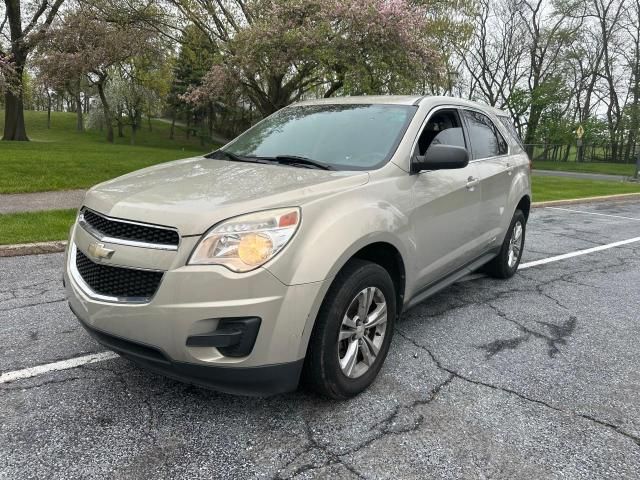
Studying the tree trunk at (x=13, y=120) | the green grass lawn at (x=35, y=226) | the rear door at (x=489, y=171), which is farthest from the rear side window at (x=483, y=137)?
the tree trunk at (x=13, y=120)

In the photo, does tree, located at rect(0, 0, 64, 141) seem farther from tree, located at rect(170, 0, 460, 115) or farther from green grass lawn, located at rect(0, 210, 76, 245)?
green grass lawn, located at rect(0, 210, 76, 245)

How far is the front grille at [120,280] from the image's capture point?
2.38m

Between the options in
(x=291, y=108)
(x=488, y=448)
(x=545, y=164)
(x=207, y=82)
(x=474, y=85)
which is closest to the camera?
(x=488, y=448)

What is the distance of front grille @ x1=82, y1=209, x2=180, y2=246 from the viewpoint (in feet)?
7.84

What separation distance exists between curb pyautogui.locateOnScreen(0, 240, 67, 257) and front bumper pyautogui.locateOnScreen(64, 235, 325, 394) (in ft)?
13.4

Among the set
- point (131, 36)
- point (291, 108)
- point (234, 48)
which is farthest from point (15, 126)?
point (291, 108)

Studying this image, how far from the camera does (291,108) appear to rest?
4461 mm

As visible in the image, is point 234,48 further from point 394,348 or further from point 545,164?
point 545,164

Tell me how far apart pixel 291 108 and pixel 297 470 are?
3.09 metres

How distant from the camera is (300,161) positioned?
336cm

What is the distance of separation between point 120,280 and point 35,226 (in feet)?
17.1

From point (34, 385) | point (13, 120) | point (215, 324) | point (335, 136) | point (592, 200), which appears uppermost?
point (13, 120)

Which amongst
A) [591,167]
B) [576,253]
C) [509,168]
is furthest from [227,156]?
[591,167]

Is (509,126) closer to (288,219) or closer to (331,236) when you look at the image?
(331,236)
